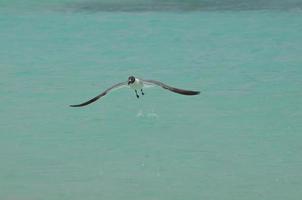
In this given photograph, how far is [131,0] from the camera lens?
1897 cm

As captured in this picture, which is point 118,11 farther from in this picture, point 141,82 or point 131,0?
point 141,82

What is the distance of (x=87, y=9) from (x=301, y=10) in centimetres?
453

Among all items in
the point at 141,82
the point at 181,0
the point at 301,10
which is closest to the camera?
the point at 141,82

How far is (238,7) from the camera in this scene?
61.5 ft

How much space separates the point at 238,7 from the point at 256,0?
0.49m

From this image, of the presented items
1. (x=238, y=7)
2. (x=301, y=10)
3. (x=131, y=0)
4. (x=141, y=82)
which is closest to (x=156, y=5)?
(x=131, y=0)

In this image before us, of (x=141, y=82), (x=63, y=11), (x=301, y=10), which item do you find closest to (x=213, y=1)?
(x=301, y=10)

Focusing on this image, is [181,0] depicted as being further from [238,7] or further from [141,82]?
[141,82]

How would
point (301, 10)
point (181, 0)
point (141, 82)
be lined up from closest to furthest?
1. point (141, 82)
2. point (301, 10)
3. point (181, 0)

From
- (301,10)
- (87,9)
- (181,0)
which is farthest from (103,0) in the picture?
(301,10)

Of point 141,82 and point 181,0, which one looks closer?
point 141,82

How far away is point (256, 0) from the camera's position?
18953mm

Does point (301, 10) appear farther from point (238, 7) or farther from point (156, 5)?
point (156, 5)

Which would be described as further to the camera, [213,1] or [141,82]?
[213,1]
